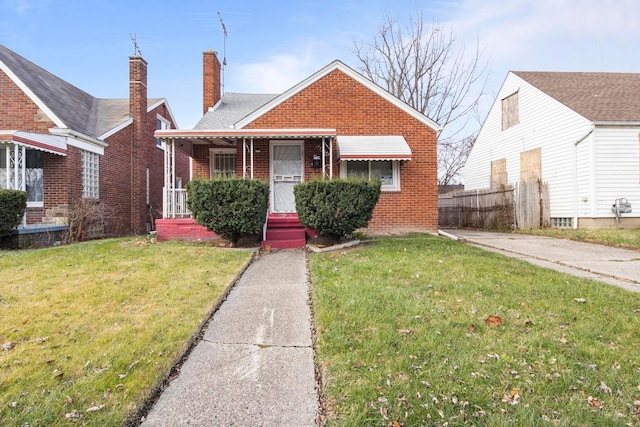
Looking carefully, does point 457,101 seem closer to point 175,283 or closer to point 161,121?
point 161,121

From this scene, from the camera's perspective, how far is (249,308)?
4.33 meters

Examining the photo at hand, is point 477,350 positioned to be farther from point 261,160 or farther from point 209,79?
point 209,79

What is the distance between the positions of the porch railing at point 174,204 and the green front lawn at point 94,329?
3423 millimetres

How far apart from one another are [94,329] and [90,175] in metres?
11.9

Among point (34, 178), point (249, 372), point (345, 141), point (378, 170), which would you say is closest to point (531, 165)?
point (378, 170)

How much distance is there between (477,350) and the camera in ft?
9.99

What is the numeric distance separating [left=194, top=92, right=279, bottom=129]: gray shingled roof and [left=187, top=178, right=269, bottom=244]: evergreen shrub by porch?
452 cm

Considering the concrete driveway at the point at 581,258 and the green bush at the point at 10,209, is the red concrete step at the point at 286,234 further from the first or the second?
the green bush at the point at 10,209

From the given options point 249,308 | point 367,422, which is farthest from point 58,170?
point 367,422

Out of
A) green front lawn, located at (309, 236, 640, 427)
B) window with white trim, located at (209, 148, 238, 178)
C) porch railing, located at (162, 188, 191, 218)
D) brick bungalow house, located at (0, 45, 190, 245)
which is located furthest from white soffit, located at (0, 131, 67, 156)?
green front lawn, located at (309, 236, 640, 427)

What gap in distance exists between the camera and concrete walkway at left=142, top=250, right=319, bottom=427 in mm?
2295

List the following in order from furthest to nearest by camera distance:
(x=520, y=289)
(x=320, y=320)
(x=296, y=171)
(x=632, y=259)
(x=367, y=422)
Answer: (x=296, y=171), (x=632, y=259), (x=520, y=289), (x=320, y=320), (x=367, y=422)

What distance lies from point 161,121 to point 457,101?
1849cm

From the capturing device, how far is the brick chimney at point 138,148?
14998mm
